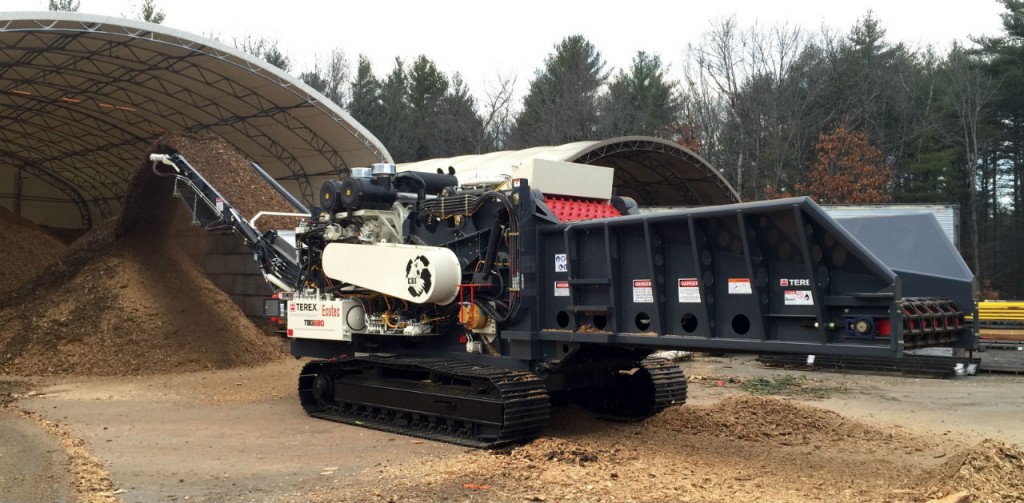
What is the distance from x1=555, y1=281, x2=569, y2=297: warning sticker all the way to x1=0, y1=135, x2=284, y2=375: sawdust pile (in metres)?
8.62

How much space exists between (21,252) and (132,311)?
528cm

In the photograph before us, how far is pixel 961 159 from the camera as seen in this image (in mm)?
37750

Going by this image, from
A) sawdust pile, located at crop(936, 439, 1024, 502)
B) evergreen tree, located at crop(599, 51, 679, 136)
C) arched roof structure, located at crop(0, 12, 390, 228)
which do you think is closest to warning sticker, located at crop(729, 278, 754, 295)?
sawdust pile, located at crop(936, 439, 1024, 502)

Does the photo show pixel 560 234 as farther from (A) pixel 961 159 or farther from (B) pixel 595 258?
(A) pixel 961 159

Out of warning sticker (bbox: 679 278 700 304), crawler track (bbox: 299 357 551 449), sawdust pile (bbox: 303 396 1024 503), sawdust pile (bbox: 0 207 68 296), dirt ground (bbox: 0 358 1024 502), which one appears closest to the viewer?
sawdust pile (bbox: 303 396 1024 503)

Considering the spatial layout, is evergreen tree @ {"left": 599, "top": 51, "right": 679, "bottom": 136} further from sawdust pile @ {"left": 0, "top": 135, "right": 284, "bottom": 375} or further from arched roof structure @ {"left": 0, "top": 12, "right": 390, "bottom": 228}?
sawdust pile @ {"left": 0, "top": 135, "right": 284, "bottom": 375}

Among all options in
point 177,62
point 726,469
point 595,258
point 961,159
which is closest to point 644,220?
point 595,258

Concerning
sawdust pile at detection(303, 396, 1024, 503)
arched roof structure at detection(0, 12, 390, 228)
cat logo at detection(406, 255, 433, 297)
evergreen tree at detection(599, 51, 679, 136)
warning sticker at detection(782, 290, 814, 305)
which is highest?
evergreen tree at detection(599, 51, 679, 136)

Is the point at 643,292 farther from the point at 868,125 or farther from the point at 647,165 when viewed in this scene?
the point at 868,125

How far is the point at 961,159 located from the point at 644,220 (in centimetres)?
3609

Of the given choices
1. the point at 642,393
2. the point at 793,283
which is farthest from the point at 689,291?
the point at 642,393

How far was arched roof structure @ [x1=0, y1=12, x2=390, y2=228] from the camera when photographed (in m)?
16.8

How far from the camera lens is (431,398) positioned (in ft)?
28.5

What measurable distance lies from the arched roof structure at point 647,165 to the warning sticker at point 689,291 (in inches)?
580
